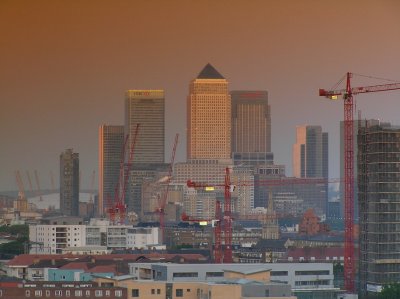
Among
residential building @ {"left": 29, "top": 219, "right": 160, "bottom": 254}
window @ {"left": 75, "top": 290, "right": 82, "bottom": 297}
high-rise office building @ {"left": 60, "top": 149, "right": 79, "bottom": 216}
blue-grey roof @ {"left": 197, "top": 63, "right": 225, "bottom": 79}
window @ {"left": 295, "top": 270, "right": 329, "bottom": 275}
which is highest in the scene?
blue-grey roof @ {"left": 197, "top": 63, "right": 225, "bottom": 79}

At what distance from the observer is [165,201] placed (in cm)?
15388

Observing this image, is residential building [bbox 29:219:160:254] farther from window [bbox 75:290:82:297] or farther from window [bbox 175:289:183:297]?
window [bbox 175:289:183:297]

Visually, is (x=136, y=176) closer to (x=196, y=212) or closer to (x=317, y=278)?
(x=196, y=212)

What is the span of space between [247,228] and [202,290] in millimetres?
75523

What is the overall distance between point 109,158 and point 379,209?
3818 inches

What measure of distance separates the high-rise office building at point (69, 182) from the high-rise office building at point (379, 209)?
79327 mm

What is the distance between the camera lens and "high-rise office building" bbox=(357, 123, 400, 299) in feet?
255

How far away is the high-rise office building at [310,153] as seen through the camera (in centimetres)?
18312

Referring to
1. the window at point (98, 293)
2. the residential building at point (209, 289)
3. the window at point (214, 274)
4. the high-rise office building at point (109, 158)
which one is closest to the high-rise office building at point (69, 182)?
the high-rise office building at point (109, 158)

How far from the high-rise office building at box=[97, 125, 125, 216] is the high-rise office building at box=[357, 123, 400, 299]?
278 feet

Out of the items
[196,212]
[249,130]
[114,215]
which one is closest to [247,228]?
[114,215]

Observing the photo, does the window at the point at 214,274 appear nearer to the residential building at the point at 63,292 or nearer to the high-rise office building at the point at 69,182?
the residential building at the point at 63,292

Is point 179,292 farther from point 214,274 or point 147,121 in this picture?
→ point 147,121

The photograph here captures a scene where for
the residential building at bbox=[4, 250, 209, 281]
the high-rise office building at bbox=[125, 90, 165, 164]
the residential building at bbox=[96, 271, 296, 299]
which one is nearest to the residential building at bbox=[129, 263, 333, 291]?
the residential building at bbox=[4, 250, 209, 281]
